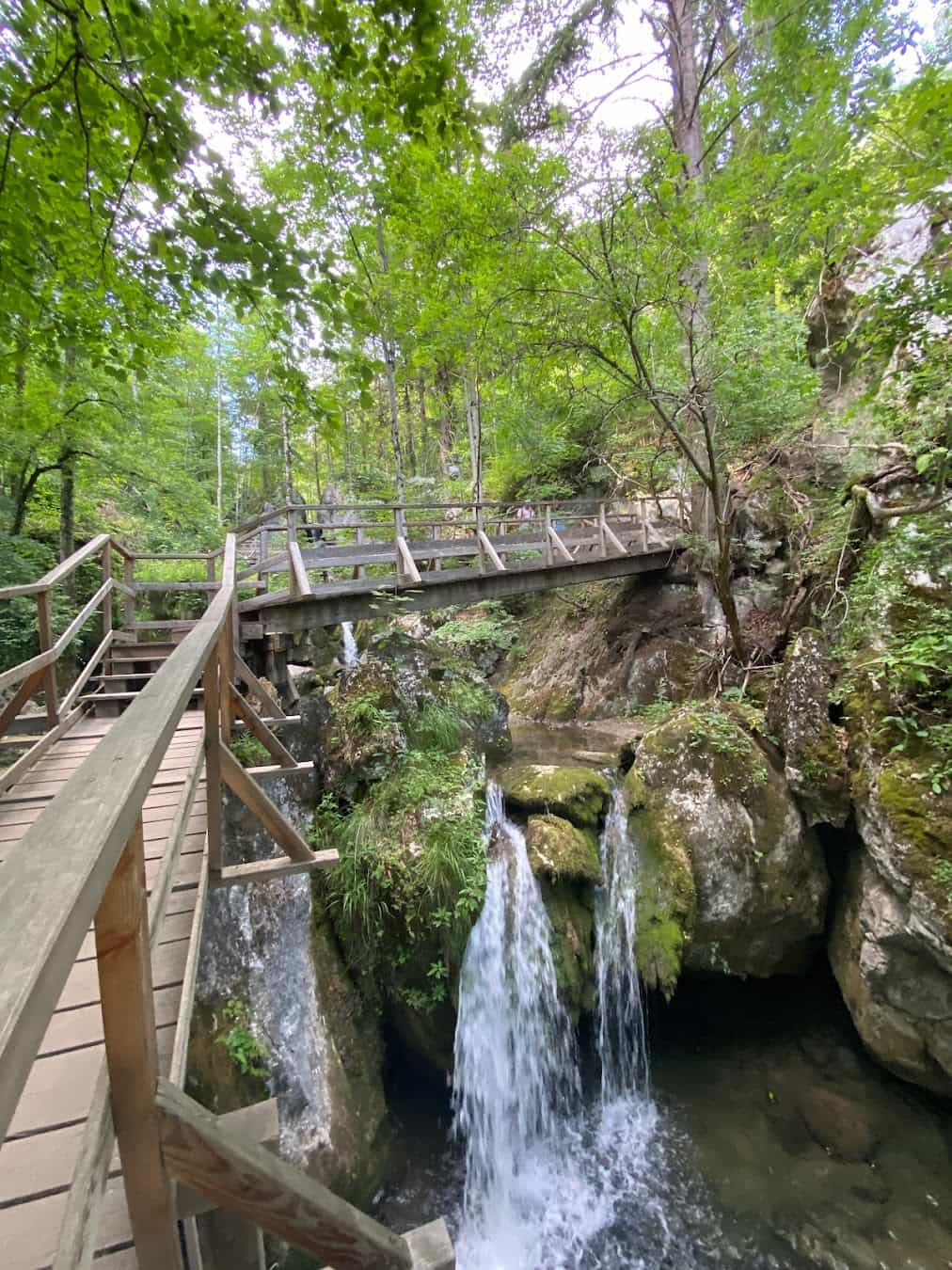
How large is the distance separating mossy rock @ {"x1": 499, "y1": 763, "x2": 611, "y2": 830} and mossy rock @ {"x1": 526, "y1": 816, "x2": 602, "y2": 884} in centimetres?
14

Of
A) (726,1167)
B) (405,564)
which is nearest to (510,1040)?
(726,1167)

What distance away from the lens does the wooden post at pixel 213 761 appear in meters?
2.33

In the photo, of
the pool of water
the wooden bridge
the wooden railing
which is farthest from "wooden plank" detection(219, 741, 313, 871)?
the pool of water

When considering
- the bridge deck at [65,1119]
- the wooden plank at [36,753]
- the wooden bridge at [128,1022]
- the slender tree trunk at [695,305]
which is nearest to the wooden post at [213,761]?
the wooden bridge at [128,1022]

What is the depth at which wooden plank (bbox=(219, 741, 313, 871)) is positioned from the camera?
8.70 ft

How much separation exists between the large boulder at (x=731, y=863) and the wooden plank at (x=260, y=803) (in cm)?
411

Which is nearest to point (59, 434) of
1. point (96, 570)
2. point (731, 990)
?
point (96, 570)

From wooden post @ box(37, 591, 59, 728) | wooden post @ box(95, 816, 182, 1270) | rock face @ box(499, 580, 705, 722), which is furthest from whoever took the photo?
rock face @ box(499, 580, 705, 722)

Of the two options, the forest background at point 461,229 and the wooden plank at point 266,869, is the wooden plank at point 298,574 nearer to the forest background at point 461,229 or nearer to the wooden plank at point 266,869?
the forest background at point 461,229

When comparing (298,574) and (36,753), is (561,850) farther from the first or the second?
(36,753)

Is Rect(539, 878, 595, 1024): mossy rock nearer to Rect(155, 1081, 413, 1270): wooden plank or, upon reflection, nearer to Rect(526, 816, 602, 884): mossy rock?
Rect(526, 816, 602, 884): mossy rock

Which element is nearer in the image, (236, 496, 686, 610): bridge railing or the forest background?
the forest background

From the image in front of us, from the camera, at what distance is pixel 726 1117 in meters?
5.23

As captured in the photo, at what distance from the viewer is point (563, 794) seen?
6.16 metres
